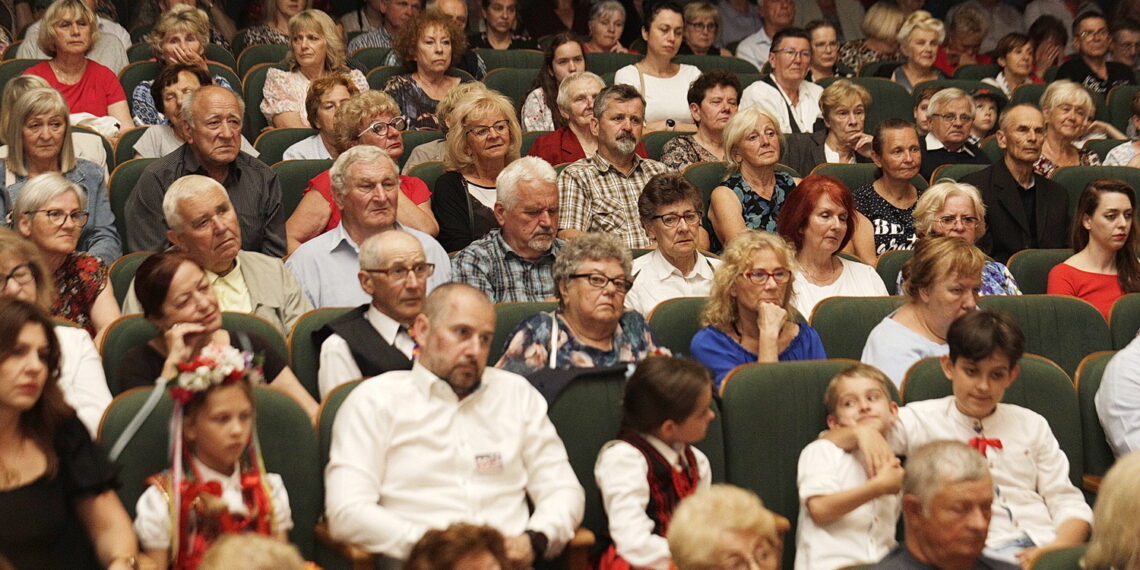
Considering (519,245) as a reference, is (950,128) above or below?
above

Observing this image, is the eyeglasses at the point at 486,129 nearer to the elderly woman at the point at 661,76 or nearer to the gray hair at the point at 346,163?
the gray hair at the point at 346,163

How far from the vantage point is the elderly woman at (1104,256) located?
3.64 metres

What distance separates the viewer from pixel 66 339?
101 inches

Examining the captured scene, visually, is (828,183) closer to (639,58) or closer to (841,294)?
(841,294)

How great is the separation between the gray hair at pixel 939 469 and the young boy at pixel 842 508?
0.21m

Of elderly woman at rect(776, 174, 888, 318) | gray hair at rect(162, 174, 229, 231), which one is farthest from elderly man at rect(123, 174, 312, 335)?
elderly woman at rect(776, 174, 888, 318)

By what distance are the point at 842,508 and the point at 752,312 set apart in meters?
0.71

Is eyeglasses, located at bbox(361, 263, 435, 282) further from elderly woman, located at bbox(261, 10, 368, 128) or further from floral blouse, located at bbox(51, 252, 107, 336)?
elderly woman, located at bbox(261, 10, 368, 128)

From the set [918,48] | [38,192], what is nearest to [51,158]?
[38,192]

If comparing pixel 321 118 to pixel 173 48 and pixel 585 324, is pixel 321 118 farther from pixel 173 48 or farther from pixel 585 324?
pixel 585 324

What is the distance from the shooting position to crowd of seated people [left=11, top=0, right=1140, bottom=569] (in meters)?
2.16

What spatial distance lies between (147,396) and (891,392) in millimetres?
1465

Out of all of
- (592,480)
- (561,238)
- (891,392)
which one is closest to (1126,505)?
(891,392)

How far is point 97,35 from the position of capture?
15.7 feet
